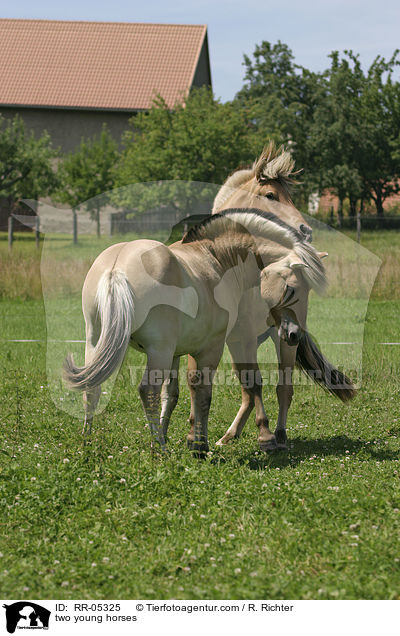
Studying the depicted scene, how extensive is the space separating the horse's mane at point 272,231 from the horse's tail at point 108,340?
1.25m

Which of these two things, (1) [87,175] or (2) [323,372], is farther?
(1) [87,175]

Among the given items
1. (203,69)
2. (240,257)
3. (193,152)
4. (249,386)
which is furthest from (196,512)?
(203,69)

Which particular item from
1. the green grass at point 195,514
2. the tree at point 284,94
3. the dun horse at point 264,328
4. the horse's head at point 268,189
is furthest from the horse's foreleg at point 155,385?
the tree at point 284,94

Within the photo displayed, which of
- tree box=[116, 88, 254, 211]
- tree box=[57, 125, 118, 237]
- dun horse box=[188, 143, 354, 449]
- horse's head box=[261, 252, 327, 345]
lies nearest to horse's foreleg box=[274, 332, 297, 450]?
dun horse box=[188, 143, 354, 449]

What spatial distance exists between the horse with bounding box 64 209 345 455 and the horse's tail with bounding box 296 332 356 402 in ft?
2.03

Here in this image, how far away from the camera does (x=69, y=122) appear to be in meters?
40.4

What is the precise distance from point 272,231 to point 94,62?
38.7 metres

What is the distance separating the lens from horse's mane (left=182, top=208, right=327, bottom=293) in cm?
543

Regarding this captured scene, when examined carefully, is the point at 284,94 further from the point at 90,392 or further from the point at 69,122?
the point at 90,392

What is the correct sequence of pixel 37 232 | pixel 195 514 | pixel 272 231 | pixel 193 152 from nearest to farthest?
pixel 195 514 → pixel 272 231 → pixel 193 152 → pixel 37 232

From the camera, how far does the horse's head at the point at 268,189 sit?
633 cm

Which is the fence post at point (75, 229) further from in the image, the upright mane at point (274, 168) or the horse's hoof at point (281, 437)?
the horse's hoof at point (281, 437)

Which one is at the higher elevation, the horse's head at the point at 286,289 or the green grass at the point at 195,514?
the horse's head at the point at 286,289

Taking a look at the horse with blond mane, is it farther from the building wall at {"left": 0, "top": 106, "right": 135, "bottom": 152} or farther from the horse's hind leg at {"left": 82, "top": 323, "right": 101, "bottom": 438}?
the building wall at {"left": 0, "top": 106, "right": 135, "bottom": 152}
